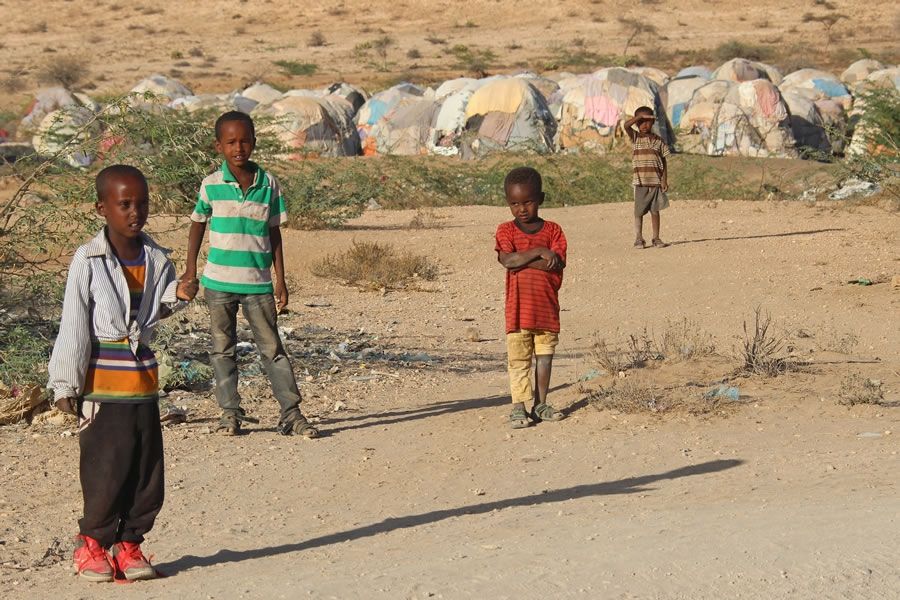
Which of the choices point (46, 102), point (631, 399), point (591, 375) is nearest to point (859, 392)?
point (631, 399)

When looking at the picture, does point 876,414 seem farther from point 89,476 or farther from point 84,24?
point 84,24

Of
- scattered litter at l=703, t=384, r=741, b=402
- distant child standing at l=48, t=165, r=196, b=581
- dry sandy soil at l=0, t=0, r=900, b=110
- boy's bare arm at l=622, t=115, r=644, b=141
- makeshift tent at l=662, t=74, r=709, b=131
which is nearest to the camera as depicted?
distant child standing at l=48, t=165, r=196, b=581

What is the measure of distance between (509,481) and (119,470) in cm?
186

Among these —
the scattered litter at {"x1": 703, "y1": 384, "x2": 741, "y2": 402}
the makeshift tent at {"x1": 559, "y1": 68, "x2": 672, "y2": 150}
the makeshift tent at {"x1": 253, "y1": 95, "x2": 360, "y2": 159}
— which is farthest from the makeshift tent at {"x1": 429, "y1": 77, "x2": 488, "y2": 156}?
the scattered litter at {"x1": 703, "y1": 384, "x2": 741, "y2": 402}

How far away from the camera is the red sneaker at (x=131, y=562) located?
158 inches

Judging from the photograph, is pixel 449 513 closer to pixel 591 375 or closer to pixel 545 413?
pixel 545 413

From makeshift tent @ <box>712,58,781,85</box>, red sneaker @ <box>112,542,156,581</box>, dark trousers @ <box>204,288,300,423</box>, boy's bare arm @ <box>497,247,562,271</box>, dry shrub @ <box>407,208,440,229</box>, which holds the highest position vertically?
makeshift tent @ <box>712,58,781,85</box>

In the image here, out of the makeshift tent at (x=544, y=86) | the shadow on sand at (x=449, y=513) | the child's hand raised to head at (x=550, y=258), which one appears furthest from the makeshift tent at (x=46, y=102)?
the shadow on sand at (x=449, y=513)

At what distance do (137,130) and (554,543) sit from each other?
3.59 m

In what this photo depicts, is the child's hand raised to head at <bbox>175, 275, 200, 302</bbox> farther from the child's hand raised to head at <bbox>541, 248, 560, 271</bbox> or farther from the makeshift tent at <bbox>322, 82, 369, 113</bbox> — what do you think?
the makeshift tent at <bbox>322, 82, 369, 113</bbox>

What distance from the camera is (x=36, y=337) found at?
7.26 m

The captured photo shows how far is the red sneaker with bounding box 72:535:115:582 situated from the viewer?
13.2ft

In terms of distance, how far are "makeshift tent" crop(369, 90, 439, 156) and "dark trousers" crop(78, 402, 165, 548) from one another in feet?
66.7

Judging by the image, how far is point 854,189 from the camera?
1673 cm
